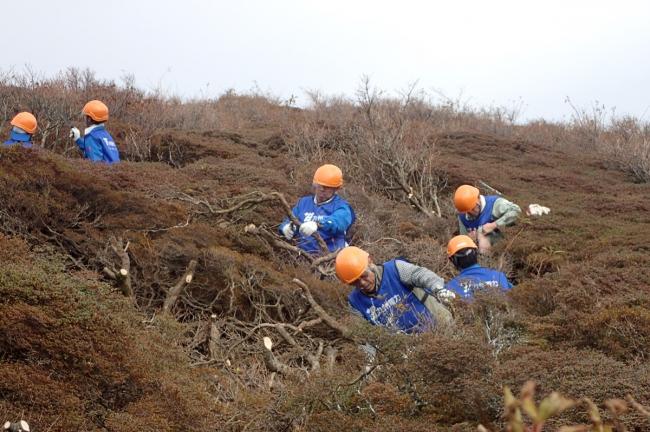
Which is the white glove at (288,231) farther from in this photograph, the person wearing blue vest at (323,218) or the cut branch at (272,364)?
the cut branch at (272,364)

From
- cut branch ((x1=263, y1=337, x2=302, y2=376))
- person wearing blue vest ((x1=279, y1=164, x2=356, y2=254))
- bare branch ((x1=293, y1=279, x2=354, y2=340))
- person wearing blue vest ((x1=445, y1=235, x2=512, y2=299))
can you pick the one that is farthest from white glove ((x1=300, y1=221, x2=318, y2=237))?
cut branch ((x1=263, y1=337, x2=302, y2=376))

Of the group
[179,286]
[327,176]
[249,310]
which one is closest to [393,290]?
[249,310]

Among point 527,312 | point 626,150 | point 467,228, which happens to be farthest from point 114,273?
point 626,150

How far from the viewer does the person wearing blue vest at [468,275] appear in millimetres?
5859

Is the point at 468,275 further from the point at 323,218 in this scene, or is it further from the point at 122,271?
the point at 122,271

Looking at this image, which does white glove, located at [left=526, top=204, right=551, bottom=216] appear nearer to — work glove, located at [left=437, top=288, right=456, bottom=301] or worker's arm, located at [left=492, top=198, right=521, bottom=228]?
worker's arm, located at [left=492, top=198, right=521, bottom=228]

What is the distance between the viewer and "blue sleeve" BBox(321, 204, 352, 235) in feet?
25.3

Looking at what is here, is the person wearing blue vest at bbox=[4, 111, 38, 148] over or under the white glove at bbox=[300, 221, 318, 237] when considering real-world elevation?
over

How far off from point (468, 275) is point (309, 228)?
1844mm

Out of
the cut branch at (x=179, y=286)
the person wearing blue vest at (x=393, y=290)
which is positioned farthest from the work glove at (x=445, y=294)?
the cut branch at (x=179, y=286)

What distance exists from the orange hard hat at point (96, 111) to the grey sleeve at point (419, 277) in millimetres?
4580

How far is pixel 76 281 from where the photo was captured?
4.73 m

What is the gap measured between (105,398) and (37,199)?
3125 mm

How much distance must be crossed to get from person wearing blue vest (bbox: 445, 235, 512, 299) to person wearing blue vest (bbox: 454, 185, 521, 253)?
1.46 metres
